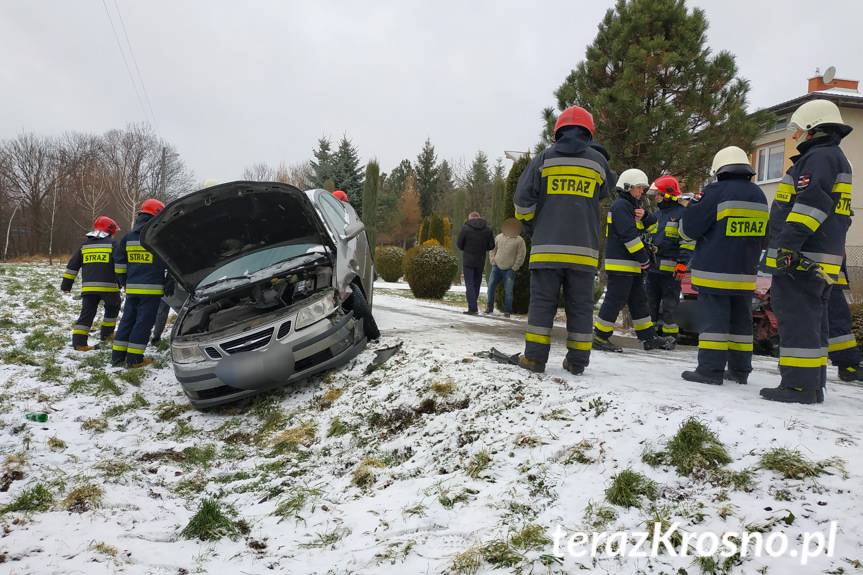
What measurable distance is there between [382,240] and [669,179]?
36975mm

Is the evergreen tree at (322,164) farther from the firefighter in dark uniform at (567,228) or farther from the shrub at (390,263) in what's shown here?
the firefighter in dark uniform at (567,228)

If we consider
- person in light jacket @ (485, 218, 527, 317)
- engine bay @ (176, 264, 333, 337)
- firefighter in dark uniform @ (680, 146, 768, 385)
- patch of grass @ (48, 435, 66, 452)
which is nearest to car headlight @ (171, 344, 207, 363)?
engine bay @ (176, 264, 333, 337)

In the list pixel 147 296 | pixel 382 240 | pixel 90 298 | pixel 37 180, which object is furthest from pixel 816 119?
pixel 37 180

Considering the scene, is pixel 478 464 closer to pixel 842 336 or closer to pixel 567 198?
pixel 567 198

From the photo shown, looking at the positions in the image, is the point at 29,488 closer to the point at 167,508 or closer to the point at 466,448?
the point at 167,508

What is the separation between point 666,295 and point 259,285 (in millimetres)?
4994

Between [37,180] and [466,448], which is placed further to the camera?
[37,180]

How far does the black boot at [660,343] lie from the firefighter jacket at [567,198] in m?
2.56

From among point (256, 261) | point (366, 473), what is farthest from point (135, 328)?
point (366, 473)

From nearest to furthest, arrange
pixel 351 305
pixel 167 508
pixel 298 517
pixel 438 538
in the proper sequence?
pixel 438 538
pixel 298 517
pixel 167 508
pixel 351 305

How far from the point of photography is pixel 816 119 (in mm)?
3521

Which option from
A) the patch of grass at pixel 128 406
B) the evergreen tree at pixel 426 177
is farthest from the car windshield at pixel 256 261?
the evergreen tree at pixel 426 177

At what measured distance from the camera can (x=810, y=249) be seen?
11.6 ft

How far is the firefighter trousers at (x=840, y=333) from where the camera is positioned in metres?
4.24
